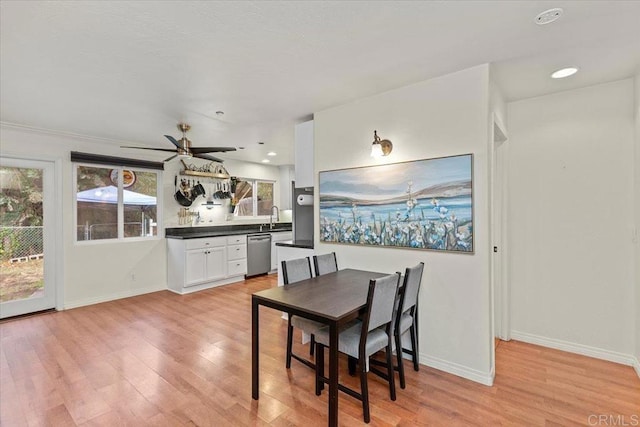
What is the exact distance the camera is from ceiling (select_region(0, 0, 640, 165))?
1.69 metres

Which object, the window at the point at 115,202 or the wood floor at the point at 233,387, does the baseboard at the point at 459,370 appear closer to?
the wood floor at the point at 233,387

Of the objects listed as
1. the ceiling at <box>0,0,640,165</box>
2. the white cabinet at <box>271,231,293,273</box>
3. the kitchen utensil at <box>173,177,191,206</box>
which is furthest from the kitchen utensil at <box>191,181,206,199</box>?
the ceiling at <box>0,0,640,165</box>

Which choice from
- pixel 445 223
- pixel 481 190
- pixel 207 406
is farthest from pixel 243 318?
pixel 481 190

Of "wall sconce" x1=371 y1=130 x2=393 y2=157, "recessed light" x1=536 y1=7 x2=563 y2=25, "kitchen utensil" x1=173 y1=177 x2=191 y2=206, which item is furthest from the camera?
"kitchen utensil" x1=173 y1=177 x2=191 y2=206

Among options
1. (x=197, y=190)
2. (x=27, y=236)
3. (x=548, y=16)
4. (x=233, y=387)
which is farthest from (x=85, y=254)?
(x=548, y=16)

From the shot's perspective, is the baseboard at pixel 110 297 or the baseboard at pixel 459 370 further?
the baseboard at pixel 110 297

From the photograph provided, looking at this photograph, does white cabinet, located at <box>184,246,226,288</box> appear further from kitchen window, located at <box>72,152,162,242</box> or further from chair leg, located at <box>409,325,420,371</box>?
chair leg, located at <box>409,325,420,371</box>

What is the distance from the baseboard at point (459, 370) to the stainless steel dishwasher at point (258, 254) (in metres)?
3.96

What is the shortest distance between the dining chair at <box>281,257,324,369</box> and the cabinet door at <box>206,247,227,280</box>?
2.92 metres

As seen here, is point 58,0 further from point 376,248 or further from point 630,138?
point 630,138

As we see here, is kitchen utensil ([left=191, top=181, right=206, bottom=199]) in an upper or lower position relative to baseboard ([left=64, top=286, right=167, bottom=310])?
upper

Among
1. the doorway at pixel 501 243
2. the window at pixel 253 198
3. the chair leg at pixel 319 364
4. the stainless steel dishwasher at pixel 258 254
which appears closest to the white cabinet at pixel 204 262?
the stainless steel dishwasher at pixel 258 254

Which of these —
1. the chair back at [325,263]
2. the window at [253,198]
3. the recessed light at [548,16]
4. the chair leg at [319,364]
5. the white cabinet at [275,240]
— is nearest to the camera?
the recessed light at [548,16]

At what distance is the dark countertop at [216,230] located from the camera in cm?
521
